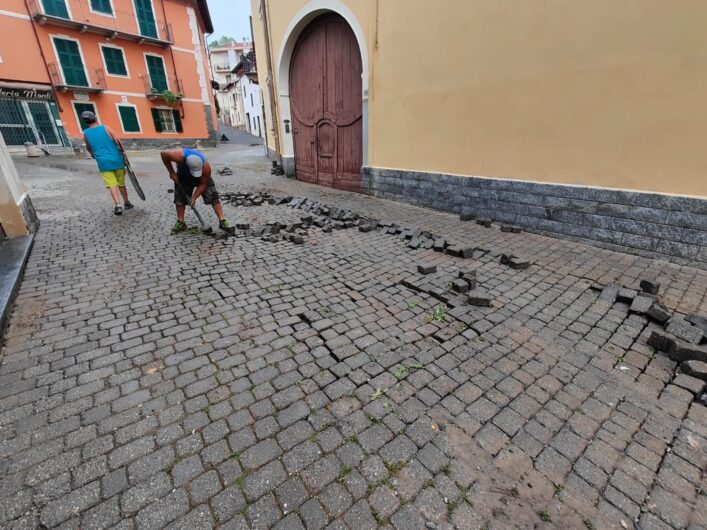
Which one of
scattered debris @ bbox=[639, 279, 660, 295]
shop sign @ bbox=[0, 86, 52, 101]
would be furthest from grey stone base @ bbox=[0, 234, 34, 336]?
shop sign @ bbox=[0, 86, 52, 101]

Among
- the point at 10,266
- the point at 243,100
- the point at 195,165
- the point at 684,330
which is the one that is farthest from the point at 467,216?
the point at 243,100

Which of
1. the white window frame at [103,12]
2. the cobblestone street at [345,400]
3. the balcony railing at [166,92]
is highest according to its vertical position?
the white window frame at [103,12]

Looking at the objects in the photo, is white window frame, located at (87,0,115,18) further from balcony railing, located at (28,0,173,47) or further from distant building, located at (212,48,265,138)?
distant building, located at (212,48,265,138)

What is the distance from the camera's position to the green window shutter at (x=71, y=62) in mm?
17756

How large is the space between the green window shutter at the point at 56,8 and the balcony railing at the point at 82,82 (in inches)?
94.1

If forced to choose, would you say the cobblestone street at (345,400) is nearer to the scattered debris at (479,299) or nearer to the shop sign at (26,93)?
the scattered debris at (479,299)

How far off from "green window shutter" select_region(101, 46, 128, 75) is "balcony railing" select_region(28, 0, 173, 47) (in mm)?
682

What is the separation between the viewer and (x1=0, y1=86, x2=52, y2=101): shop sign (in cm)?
1642

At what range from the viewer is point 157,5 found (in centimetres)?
2062

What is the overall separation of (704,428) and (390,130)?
710 centimetres

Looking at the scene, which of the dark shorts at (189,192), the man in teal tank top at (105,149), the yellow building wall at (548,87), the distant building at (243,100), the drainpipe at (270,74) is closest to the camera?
the yellow building wall at (548,87)

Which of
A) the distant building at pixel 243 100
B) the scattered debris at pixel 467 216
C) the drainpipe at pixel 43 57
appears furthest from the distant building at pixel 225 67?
the scattered debris at pixel 467 216

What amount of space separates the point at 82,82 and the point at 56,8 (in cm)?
336

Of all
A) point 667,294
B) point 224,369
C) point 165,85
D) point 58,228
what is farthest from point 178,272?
point 165,85
